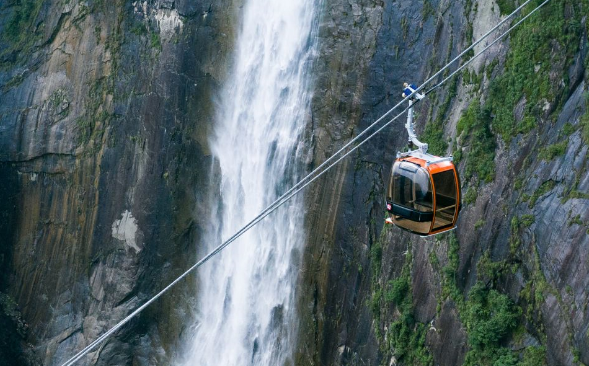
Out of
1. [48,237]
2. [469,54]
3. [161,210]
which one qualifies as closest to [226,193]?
[161,210]

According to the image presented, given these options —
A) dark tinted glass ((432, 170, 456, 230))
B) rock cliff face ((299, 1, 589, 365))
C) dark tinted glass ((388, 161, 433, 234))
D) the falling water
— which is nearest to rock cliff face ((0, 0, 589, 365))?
rock cliff face ((299, 1, 589, 365))

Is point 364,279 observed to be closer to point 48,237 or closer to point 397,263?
point 397,263

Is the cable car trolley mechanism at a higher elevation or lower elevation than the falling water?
higher

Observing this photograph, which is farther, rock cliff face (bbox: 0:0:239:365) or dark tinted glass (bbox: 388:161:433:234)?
rock cliff face (bbox: 0:0:239:365)

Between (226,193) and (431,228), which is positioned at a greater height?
(431,228)

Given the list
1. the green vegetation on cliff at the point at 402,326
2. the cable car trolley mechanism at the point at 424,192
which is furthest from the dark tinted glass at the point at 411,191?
the green vegetation on cliff at the point at 402,326

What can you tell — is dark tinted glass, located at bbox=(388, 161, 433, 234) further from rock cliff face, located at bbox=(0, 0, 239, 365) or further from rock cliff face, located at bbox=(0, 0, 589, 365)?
rock cliff face, located at bbox=(0, 0, 239, 365)

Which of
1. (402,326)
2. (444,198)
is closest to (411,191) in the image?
(444,198)

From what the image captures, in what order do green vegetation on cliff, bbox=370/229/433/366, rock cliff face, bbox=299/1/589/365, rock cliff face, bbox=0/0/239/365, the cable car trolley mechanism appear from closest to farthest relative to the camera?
the cable car trolley mechanism < rock cliff face, bbox=299/1/589/365 < green vegetation on cliff, bbox=370/229/433/366 < rock cliff face, bbox=0/0/239/365
